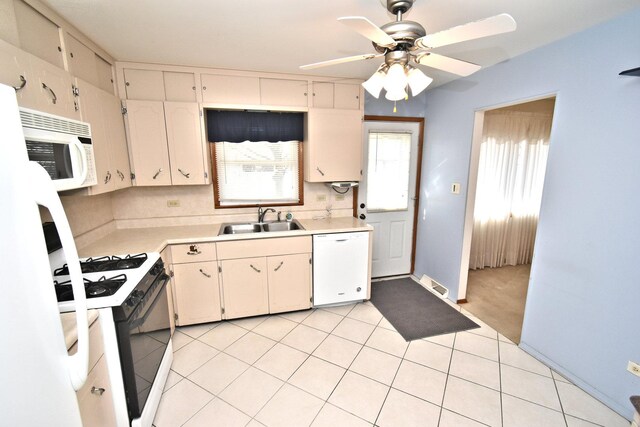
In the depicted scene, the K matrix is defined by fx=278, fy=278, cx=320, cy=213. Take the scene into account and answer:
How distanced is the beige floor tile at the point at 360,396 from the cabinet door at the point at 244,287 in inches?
43.1

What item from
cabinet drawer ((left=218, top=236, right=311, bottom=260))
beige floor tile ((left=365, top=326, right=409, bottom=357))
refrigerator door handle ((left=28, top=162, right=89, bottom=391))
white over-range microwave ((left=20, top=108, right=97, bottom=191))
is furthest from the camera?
cabinet drawer ((left=218, top=236, right=311, bottom=260))

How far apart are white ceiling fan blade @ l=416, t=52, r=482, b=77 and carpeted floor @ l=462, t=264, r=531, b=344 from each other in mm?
2322

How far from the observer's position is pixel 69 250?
2.69 feet

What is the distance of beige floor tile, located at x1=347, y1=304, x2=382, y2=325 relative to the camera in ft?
9.14

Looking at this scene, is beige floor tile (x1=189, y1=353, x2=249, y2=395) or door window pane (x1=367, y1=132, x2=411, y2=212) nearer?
beige floor tile (x1=189, y1=353, x2=249, y2=395)

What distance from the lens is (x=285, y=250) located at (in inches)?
106

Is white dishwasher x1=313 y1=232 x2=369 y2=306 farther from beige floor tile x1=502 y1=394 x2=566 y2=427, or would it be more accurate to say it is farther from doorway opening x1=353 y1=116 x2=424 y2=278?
beige floor tile x1=502 y1=394 x2=566 y2=427

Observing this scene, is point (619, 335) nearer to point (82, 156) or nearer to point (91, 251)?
point (82, 156)

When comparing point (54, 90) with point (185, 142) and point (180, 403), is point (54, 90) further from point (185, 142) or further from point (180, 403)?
point (180, 403)

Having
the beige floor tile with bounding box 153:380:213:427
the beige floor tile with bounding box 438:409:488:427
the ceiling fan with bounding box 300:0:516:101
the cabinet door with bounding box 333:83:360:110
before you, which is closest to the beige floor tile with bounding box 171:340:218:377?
the beige floor tile with bounding box 153:380:213:427

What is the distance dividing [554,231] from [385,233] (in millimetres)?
1820

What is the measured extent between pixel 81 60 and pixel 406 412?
3254 millimetres

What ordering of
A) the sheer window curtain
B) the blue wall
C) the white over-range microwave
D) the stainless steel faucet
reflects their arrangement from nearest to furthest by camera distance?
the white over-range microwave
the blue wall
the stainless steel faucet
the sheer window curtain

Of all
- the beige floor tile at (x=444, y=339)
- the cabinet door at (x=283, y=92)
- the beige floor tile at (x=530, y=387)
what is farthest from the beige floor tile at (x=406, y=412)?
the cabinet door at (x=283, y=92)
